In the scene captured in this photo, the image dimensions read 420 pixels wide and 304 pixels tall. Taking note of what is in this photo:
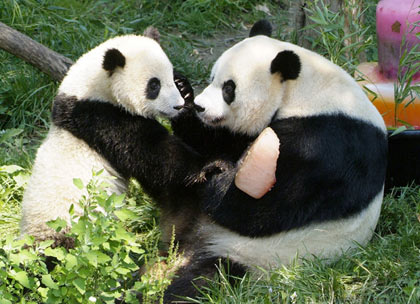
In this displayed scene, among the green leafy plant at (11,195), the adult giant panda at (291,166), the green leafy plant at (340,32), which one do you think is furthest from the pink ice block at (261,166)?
the green leafy plant at (11,195)

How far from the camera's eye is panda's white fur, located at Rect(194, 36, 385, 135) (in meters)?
4.44

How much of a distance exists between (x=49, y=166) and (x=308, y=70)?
184 cm

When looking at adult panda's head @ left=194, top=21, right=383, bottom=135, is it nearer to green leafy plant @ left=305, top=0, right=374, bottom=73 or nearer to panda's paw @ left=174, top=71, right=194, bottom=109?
panda's paw @ left=174, top=71, right=194, bottom=109

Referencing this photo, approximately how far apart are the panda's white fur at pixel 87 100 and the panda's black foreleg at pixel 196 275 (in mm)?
835

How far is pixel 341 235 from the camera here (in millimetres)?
4441

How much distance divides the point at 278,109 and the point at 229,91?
345mm

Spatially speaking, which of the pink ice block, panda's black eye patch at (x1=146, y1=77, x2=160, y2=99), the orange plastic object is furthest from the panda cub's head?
the orange plastic object

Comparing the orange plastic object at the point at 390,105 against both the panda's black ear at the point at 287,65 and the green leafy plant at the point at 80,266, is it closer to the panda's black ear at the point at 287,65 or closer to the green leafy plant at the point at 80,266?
the panda's black ear at the point at 287,65

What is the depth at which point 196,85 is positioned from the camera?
7.42 m

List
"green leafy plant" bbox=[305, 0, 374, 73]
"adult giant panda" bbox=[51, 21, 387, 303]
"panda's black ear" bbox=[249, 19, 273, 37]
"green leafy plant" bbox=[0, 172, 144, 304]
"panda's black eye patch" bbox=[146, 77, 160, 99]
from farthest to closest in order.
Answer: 1. "green leafy plant" bbox=[305, 0, 374, 73]
2. "panda's black ear" bbox=[249, 19, 273, 37]
3. "panda's black eye patch" bbox=[146, 77, 160, 99]
4. "adult giant panda" bbox=[51, 21, 387, 303]
5. "green leafy plant" bbox=[0, 172, 144, 304]

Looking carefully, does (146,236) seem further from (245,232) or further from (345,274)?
(345,274)

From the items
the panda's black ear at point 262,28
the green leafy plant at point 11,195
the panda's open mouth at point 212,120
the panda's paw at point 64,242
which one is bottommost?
the green leafy plant at point 11,195

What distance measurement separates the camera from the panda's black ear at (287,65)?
4.41 m

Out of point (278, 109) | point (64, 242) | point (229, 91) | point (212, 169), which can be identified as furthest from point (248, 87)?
point (64, 242)
